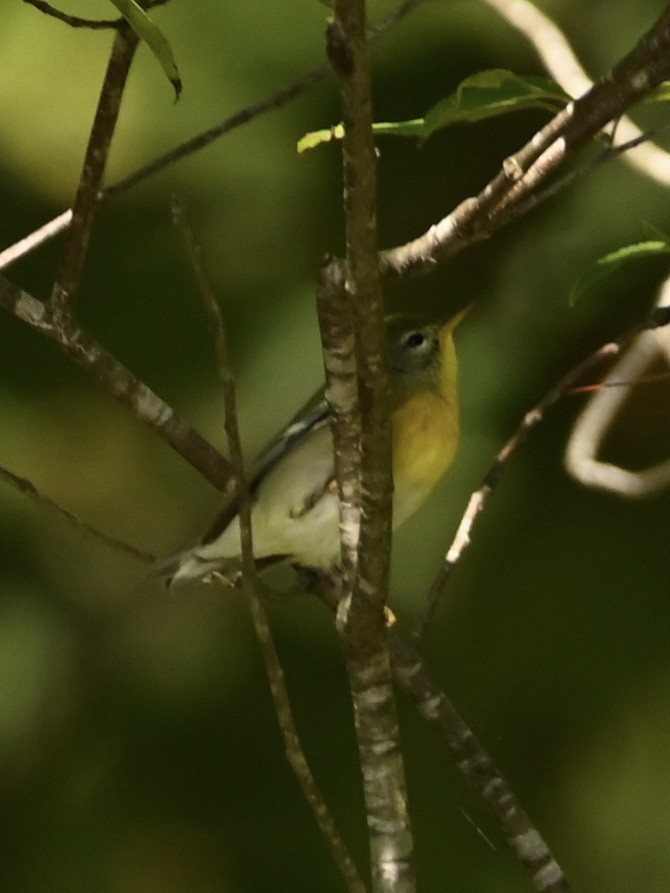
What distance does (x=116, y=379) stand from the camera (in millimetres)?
1268

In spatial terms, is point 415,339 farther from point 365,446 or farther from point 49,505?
point 365,446

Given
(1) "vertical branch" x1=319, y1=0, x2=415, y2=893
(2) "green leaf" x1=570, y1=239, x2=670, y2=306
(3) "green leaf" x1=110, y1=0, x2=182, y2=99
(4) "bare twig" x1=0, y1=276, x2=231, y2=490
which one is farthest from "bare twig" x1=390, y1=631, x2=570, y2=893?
(3) "green leaf" x1=110, y1=0, x2=182, y2=99

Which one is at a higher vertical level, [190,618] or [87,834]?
[190,618]

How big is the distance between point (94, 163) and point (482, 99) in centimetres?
34

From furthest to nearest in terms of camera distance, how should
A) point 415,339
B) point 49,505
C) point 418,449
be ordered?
point 415,339
point 418,449
point 49,505

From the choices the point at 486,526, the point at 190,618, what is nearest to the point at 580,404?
the point at 486,526

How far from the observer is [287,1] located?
2660 mm

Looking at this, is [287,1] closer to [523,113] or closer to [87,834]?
[523,113]

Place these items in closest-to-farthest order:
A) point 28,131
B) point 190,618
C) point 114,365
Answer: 1. point 114,365
2. point 28,131
3. point 190,618

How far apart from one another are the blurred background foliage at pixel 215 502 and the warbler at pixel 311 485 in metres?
0.55

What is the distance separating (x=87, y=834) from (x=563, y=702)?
1.04 meters

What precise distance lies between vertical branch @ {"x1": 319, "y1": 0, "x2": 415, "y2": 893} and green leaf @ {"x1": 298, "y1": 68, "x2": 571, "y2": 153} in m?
0.17

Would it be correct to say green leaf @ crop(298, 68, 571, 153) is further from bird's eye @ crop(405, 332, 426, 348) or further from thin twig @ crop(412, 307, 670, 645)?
bird's eye @ crop(405, 332, 426, 348)

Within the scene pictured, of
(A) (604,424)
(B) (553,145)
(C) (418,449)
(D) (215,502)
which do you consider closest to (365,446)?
(B) (553,145)
